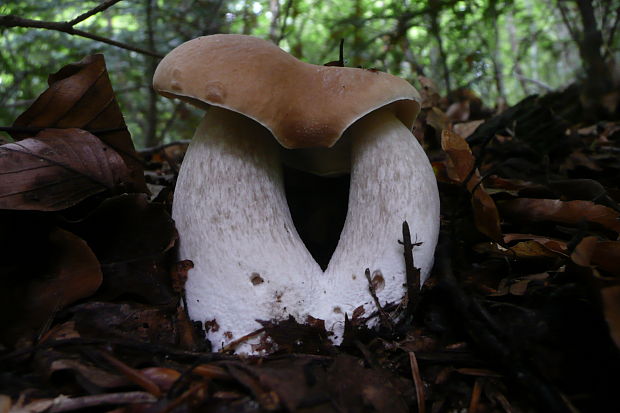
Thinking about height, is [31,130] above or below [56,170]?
above

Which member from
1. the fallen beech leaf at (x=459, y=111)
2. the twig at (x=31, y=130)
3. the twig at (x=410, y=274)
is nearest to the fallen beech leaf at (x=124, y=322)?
the twig at (x=31, y=130)

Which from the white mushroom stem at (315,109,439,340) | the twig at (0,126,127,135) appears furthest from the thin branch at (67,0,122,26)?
the white mushroom stem at (315,109,439,340)

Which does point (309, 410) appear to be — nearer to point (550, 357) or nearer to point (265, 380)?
point (265, 380)

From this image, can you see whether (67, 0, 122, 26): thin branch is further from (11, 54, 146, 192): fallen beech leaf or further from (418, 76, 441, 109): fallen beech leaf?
(418, 76, 441, 109): fallen beech leaf

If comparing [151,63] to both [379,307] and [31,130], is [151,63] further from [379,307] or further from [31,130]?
[379,307]

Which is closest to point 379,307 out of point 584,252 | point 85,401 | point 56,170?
point 584,252

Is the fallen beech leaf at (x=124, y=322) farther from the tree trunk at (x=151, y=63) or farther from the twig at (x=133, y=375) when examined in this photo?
the tree trunk at (x=151, y=63)
